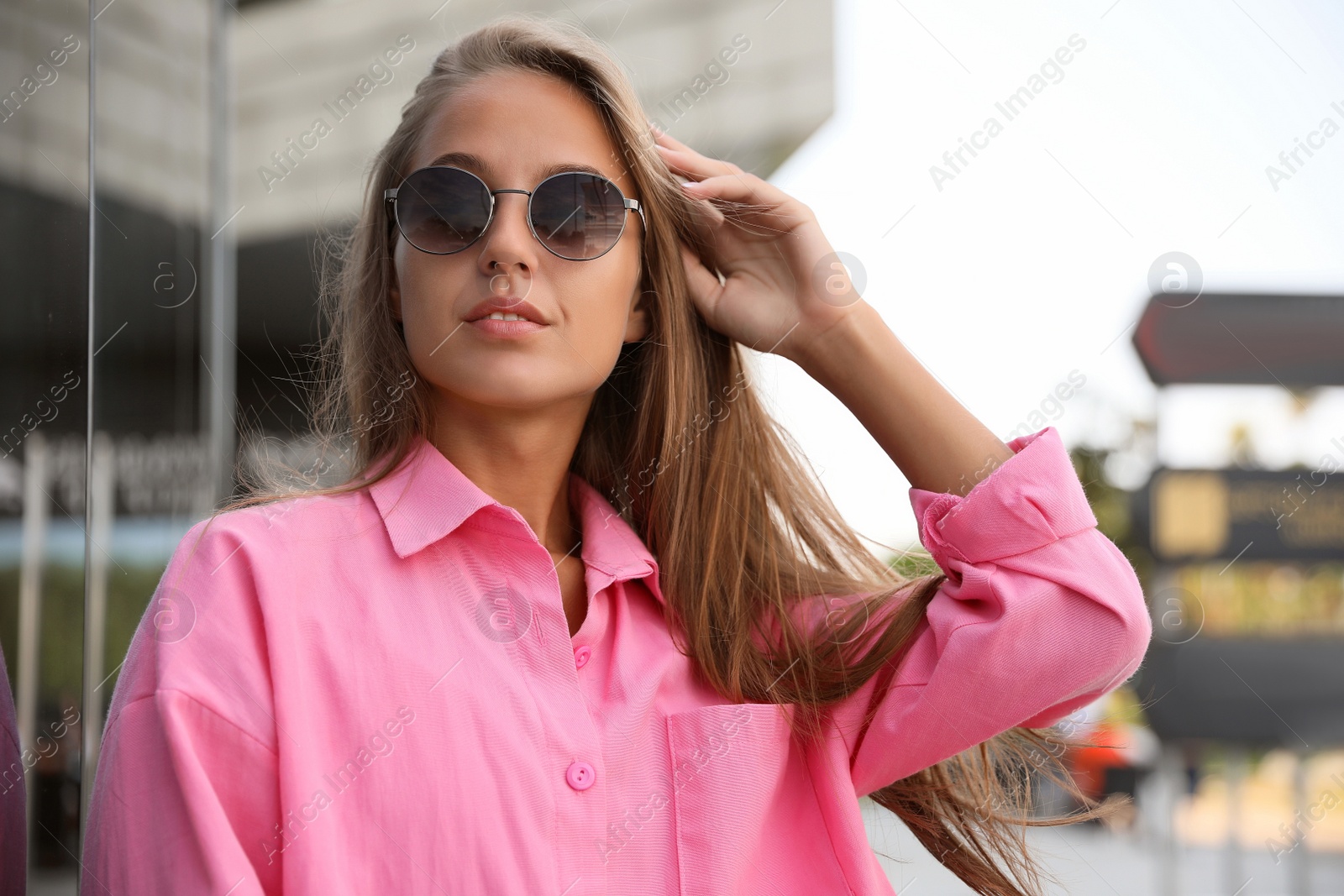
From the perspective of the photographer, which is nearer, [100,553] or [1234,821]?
[100,553]

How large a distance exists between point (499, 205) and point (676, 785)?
0.84 metres

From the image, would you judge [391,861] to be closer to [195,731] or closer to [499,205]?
[195,731]

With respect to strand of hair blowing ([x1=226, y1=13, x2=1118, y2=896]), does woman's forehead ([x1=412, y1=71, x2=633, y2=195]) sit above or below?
above

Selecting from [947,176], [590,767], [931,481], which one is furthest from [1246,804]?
[590,767]

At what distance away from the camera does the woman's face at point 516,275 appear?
143 cm

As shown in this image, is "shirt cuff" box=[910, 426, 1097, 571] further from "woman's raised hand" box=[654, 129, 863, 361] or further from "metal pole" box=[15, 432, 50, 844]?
"metal pole" box=[15, 432, 50, 844]

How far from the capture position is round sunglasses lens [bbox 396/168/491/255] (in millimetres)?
1440

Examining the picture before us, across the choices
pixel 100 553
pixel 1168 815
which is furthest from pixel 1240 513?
pixel 100 553

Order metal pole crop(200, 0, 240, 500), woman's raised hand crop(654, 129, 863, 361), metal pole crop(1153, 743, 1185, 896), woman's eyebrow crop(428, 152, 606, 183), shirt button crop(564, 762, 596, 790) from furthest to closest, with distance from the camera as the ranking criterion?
metal pole crop(1153, 743, 1185, 896) < metal pole crop(200, 0, 240, 500) < woman's raised hand crop(654, 129, 863, 361) < woman's eyebrow crop(428, 152, 606, 183) < shirt button crop(564, 762, 596, 790)

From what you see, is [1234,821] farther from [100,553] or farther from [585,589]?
[100,553]

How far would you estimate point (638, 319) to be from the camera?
1.69m

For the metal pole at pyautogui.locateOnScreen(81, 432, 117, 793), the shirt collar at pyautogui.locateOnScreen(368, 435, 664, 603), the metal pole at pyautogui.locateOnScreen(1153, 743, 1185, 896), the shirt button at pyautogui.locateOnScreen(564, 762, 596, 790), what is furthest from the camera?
the metal pole at pyautogui.locateOnScreen(1153, 743, 1185, 896)

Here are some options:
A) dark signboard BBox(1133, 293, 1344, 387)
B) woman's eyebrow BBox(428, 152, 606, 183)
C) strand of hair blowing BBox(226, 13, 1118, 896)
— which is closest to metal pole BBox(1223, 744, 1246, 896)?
dark signboard BBox(1133, 293, 1344, 387)

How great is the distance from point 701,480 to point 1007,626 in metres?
0.56
